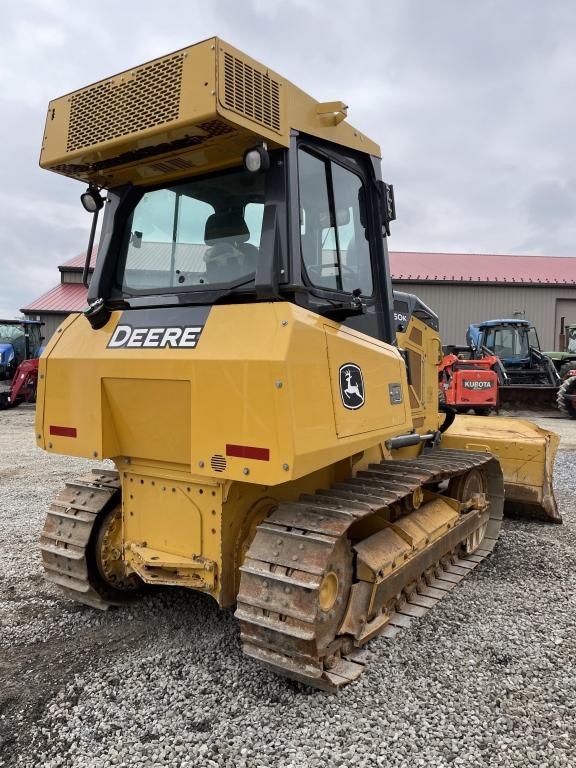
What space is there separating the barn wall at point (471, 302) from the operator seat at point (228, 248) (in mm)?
24722

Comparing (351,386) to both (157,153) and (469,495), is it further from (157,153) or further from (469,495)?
(469,495)

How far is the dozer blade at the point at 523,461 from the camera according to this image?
19.5 feet

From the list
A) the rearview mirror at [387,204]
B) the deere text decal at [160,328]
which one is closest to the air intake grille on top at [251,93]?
the deere text decal at [160,328]

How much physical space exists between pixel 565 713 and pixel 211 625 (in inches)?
80.3

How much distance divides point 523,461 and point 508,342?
13161 mm

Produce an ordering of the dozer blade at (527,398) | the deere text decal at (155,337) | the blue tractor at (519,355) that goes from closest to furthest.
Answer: the deere text decal at (155,337), the dozer blade at (527,398), the blue tractor at (519,355)

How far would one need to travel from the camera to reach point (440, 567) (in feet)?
14.6

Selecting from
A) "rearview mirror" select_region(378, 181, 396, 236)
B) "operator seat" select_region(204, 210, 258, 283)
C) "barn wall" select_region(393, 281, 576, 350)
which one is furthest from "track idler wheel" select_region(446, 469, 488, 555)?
"barn wall" select_region(393, 281, 576, 350)

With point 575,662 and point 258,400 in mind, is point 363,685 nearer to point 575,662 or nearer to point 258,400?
point 575,662

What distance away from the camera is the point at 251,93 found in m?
2.75

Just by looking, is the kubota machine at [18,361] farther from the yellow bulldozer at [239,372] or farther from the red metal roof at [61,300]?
the yellow bulldozer at [239,372]

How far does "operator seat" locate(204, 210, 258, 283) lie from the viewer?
314 cm

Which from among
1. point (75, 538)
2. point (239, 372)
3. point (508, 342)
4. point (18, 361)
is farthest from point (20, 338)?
point (239, 372)

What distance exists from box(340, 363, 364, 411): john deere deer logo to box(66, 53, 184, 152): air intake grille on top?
4.80 feet
